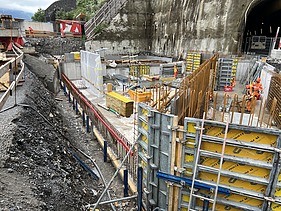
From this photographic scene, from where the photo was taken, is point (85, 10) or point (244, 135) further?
point (85, 10)

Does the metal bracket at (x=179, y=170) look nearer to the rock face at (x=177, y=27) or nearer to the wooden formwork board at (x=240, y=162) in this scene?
the wooden formwork board at (x=240, y=162)

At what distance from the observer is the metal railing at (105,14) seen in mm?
32850

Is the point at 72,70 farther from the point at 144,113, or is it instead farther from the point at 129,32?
the point at 144,113

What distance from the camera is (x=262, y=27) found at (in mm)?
30812

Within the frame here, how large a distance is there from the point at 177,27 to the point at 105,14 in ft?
38.0

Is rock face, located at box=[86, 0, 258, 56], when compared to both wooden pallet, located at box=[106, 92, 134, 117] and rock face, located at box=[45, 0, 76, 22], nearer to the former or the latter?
wooden pallet, located at box=[106, 92, 134, 117]

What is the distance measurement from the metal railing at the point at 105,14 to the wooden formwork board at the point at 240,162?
103 ft

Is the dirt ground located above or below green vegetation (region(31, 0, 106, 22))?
below

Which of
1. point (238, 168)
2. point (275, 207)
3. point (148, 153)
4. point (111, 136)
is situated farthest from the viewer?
point (111, 136)

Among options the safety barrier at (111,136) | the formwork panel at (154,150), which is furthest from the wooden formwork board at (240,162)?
the safety barrier at (111,136)

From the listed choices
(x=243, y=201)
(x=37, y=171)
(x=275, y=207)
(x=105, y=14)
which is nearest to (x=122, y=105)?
(x=37, y=171)

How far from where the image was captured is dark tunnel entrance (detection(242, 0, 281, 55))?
941 inches

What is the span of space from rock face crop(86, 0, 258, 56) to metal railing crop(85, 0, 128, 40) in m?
0.99

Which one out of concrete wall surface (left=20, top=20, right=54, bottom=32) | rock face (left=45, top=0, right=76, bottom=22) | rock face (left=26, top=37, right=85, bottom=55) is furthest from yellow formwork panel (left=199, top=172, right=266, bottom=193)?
rock face (left=45, top=0, right=76, bottom=22)
